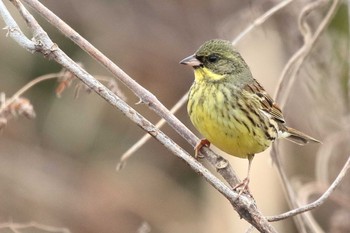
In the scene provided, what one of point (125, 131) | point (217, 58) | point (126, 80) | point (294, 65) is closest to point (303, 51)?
point (294, 65)

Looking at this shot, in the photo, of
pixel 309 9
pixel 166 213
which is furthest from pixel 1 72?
pixel 309 9

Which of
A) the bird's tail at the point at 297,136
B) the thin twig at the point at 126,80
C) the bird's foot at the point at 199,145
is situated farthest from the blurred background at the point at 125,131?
the thin twig at the point at 126,80

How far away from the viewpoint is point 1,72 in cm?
667

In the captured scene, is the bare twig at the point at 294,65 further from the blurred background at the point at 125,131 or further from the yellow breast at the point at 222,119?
the blurred background at the point at 125,131

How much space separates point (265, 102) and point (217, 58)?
363 millimetres

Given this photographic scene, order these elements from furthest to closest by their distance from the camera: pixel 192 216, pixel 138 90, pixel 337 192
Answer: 1. pixel 192 216
2. pixel 337 192
3. pixel 138 90

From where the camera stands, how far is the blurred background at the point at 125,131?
5977 millimetres

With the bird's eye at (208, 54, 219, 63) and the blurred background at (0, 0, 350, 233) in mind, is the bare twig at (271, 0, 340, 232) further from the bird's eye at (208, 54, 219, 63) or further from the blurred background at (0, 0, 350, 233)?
the blurred background at (0, 0, 350, 233)

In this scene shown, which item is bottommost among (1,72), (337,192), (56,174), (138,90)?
(138,90)

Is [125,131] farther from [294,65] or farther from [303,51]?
[303,51]

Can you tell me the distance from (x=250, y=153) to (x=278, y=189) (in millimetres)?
1567

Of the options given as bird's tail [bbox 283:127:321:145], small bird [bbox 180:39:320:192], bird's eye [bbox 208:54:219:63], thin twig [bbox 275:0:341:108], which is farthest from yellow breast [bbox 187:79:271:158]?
bird's tail [bbox 283:127:321:145]

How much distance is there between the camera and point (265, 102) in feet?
13.8

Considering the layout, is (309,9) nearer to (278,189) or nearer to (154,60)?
(278,189)
